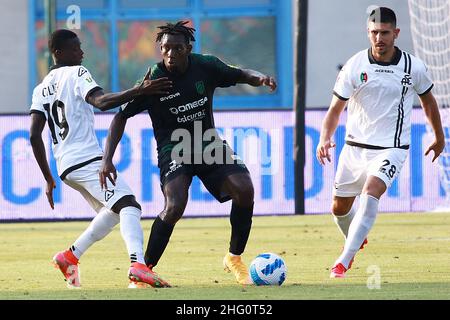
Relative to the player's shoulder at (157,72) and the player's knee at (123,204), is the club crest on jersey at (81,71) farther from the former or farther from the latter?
the player's knee at (123,204)

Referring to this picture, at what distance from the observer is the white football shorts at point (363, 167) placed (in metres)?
10.6

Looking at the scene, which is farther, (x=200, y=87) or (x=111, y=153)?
(x=200, y=87)

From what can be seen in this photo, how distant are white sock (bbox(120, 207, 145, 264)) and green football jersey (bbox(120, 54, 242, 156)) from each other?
61cm

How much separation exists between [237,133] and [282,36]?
33.6 ft

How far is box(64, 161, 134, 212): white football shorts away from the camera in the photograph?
10.1 m

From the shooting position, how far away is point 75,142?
34.0 ft

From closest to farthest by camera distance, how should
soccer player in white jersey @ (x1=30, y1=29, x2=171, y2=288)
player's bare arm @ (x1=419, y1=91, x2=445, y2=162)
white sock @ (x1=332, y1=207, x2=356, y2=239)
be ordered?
soccer player in white jersey @ (x1=30, y1=29, x2=171, y2=288) → player's bare arm @ (x1=419, y1=91, x2=445, y2=162) → white sock @ (x1=332, y1=207, x2=356, y2=239)

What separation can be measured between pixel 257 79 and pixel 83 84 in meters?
1.37

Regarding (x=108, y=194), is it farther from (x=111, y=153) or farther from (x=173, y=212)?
(x=173, y=212)

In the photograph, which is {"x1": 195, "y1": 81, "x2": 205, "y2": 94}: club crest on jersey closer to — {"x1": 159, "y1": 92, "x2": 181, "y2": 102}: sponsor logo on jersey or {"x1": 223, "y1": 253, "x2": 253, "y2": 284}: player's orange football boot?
{"x1": 159, "y1": 92, "x2": 181, "y2": 102}: sponsor logo on jersey

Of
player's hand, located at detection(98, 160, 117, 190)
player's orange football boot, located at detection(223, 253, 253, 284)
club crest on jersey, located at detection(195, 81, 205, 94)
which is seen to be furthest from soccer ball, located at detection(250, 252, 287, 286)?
club crest on jersey, located at detection(195, 81, 205, 94)

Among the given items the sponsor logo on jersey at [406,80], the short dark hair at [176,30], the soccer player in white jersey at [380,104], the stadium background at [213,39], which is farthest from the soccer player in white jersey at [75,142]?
the stadium background at [213,39]

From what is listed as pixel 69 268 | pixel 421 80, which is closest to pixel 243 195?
pixel 69 268

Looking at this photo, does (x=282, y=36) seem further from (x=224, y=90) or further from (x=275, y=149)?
(x=275, y=149)
